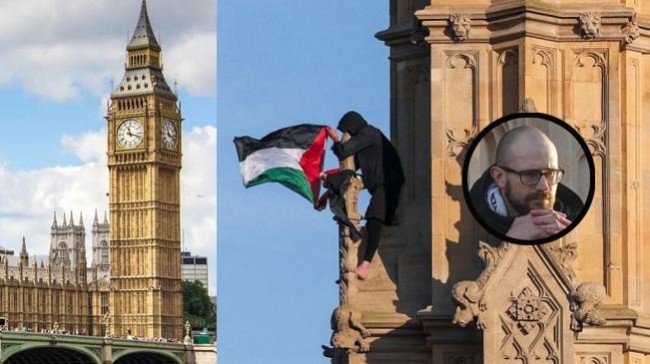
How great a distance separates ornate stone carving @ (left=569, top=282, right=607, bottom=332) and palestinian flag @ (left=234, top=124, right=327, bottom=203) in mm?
2388

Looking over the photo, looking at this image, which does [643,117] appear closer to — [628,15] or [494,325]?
[628,15]

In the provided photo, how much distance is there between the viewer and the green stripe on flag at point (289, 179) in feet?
53.7

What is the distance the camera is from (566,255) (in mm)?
15359

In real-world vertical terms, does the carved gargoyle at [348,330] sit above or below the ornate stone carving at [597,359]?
above

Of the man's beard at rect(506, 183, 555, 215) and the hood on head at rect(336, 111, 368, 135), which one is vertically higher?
the hood on head at rect(336, 111, 368, 135)

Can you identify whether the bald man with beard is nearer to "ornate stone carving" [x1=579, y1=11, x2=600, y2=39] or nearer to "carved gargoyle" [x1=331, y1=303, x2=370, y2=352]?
"ornate stone carving" [x1=579, y1=11, x2=600, y2=39]

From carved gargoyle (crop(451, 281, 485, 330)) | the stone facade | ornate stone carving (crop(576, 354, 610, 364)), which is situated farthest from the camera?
the stone facade

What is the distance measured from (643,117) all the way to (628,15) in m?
0.86

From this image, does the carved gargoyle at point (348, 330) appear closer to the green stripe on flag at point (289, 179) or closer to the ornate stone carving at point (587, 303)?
the green stripe on flag at point (289, 179)

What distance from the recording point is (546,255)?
1527 cm

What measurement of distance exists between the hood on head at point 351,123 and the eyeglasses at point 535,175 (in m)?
1.47

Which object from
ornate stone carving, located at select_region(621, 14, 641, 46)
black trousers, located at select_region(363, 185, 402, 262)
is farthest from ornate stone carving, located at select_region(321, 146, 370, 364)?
ornate stone carving, located at select_region(621, 14, 641, 46)

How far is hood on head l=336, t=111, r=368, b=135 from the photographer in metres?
16.4

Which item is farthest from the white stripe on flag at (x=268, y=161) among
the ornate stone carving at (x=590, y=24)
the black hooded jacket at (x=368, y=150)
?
the ornate stone carving at (x=590, y=24)
